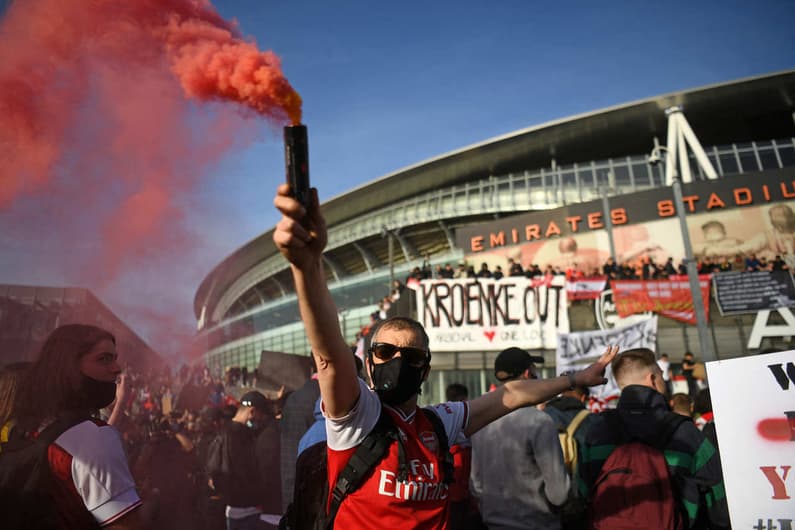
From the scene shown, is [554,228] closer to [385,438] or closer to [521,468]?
[521,468]

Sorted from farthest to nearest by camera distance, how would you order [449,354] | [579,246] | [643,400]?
1. [579,246]
2. [449,354]
3. [643,400]

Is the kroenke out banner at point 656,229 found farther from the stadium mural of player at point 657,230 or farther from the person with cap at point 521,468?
the person with cap at point 521,468

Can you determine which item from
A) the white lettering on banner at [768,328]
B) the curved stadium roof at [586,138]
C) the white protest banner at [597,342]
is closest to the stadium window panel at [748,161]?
the curved stadium roof at [586,138]

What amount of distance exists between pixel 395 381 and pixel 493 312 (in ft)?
45.4

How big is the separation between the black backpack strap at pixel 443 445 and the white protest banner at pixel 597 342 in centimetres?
1091

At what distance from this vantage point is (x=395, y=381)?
6.96 ft

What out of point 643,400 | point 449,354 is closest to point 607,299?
point 449,354

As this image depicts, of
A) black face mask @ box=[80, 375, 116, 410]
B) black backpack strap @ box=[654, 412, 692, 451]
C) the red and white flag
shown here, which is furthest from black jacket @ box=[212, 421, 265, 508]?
the red and white flag

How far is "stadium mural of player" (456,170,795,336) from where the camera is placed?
76.8ft

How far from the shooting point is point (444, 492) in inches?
83.6

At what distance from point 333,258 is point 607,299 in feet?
110

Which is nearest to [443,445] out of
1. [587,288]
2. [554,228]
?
[587,288]

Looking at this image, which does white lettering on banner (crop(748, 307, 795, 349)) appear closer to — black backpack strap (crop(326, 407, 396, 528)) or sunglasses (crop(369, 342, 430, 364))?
sunglasses (crop(369, 342, 430, 364))

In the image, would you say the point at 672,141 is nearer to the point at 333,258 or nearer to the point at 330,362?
the point at 333,258
